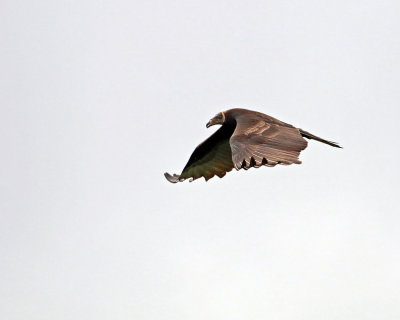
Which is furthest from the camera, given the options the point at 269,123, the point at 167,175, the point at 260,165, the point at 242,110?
the point at 167,175

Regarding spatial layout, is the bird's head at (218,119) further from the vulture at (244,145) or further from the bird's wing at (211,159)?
the bird's wing at (211,159)

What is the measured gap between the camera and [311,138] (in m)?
21.8

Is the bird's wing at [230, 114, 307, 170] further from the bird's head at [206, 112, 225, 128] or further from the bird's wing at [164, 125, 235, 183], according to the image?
the bird's wing at [164, 125, 235, 183]

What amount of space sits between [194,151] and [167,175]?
94cm

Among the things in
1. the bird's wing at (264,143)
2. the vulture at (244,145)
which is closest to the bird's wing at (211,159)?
the vulture at (244,145)

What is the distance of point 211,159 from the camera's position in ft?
77.5

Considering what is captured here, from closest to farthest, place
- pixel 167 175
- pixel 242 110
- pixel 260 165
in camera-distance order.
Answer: pixel 260 165 → pixel 242 110 → pixel 167 175

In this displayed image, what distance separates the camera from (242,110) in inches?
887

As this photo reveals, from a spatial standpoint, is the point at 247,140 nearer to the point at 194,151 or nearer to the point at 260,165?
the point at 260,165

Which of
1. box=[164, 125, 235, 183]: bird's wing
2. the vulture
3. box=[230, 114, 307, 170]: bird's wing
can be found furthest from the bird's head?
box=[230, 114, 307, 170]: bird's wing

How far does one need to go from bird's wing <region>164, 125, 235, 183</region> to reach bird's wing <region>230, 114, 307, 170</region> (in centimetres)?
192

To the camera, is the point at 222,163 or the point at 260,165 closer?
the point at 260,165

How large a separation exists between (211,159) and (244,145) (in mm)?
4627

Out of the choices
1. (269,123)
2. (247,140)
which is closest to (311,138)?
(269,123)
